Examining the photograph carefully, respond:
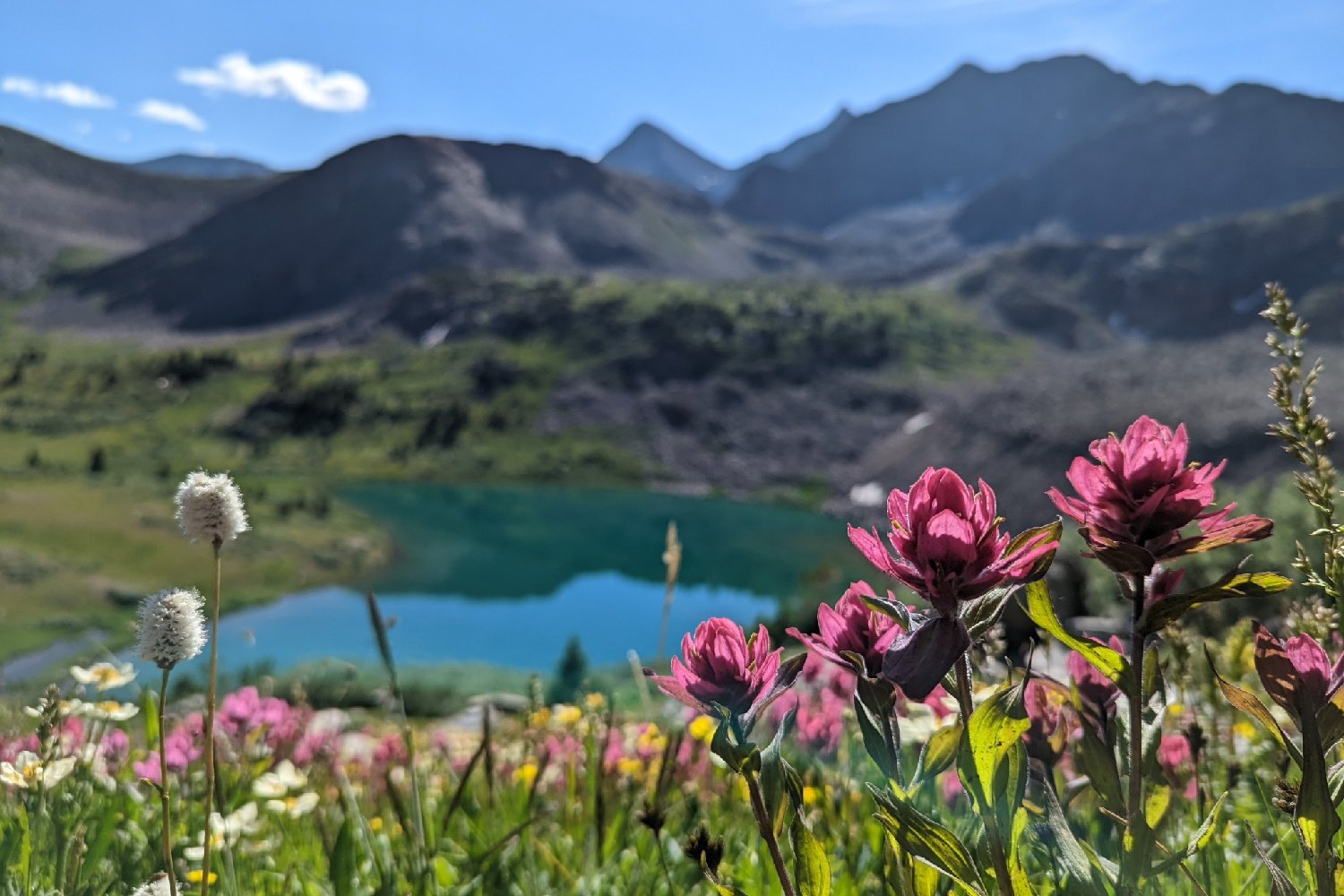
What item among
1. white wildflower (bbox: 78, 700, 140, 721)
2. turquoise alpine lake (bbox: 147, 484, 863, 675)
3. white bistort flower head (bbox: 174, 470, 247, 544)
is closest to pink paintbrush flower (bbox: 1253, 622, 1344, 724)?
white bistort flower head (bbox: 174, 470, 247, 544)

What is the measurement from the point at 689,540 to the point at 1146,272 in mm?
111839

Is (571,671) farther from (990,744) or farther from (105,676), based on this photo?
(990,744)

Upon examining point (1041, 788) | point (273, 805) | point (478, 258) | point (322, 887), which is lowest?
point (322, 887)

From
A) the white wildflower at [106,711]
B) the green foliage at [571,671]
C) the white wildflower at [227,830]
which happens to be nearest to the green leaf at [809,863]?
the white wildflower at [227,830]

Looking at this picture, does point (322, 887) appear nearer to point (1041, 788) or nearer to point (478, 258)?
point (1041, 788)

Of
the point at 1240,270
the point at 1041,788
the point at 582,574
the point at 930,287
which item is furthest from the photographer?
the point at 930,287

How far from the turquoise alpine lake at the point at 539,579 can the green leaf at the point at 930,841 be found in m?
16.6

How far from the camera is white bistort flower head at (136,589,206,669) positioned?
1460mm

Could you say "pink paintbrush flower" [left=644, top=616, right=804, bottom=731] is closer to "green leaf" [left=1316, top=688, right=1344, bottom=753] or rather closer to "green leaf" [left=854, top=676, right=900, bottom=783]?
"green leaf" [left=854, top=676, right=900, bottom=783]

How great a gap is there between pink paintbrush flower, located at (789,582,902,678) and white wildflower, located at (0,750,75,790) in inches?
66.8

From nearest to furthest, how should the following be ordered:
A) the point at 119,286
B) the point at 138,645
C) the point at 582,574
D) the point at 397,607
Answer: the point at 138,645, the point at 397,607, the point at 582,574, the point at 119,286

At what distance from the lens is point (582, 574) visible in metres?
46.0

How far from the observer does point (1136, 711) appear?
136cm

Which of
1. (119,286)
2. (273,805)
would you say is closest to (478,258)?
(119,286)
